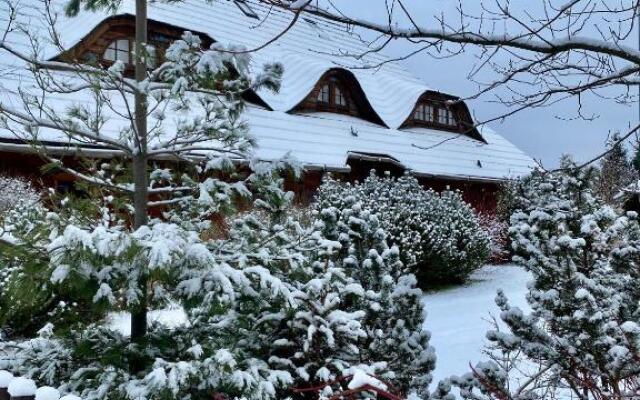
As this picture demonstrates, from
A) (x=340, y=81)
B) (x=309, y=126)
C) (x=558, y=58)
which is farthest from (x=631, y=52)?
(x=340, y=81)

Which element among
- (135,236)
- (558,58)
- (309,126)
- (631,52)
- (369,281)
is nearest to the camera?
(631,52)

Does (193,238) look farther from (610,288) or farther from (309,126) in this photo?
(309,126)

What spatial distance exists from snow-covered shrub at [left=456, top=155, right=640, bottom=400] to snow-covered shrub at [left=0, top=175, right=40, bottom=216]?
23.5 feet

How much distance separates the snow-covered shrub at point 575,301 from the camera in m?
3.64

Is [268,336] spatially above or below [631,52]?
below

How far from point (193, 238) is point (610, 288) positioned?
9.93ft

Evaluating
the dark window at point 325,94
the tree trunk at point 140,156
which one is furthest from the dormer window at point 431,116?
the tree trunk at point 140,156

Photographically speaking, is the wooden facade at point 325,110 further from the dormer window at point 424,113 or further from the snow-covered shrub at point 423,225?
the snow-covered shrub at point 423,225

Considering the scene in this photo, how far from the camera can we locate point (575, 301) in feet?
13.1

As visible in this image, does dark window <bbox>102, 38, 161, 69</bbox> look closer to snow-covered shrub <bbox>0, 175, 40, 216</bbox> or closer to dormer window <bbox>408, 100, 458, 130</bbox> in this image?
snow-covered shrub <bbox>0, 175, 40, 216</bbox>

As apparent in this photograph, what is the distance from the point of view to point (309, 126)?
16703 millimetres

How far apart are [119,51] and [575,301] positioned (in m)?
12.4

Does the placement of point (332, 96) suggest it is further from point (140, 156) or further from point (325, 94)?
point (140, 156)

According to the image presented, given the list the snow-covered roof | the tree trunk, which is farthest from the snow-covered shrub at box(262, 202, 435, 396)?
the snow-covered roof
